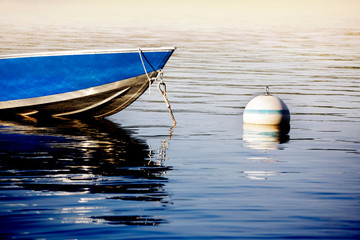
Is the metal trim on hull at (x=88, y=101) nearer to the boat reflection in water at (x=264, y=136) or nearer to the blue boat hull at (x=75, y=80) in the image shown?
the blue boat hull at (x=75, y=80)

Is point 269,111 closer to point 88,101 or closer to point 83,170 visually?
point 88,101

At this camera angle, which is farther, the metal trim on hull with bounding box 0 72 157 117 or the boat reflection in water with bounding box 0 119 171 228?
the metal trim on hull with bounding box 0 72 157 117

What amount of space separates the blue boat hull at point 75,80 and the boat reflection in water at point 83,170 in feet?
5.36

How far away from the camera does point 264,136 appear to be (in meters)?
15.0

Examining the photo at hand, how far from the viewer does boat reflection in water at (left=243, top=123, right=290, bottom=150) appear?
1371 centimetres

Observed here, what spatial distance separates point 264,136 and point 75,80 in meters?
5.14

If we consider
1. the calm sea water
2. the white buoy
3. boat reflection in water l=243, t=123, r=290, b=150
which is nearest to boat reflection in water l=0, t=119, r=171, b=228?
the calm sea water

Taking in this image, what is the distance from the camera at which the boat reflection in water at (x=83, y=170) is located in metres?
8.34

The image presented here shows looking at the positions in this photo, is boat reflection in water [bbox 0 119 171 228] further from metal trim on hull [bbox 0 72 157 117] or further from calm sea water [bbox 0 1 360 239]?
metal trim on hull [bbox 0 72 157 117]

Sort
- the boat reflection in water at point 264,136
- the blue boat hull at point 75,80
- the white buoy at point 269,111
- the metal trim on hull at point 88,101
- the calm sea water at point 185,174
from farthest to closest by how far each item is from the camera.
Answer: the metal trim on hull at point 88,101
the blue boat hull at point 75,80
the white buoy at point 269,111
the boat reflection in water at point 264,136
the calm sea water at point 185,174

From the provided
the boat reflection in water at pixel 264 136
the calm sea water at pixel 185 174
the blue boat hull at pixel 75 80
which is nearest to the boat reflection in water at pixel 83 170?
the calm sea water at pixel 185 174

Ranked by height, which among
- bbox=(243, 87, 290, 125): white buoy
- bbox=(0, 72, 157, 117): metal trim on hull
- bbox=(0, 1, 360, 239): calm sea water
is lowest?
bbox=(0, 1, 360, 239): calm sea water

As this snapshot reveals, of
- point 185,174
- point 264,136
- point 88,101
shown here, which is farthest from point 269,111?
point 185,174

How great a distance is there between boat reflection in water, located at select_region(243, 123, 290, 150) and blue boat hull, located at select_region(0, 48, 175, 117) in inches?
109
